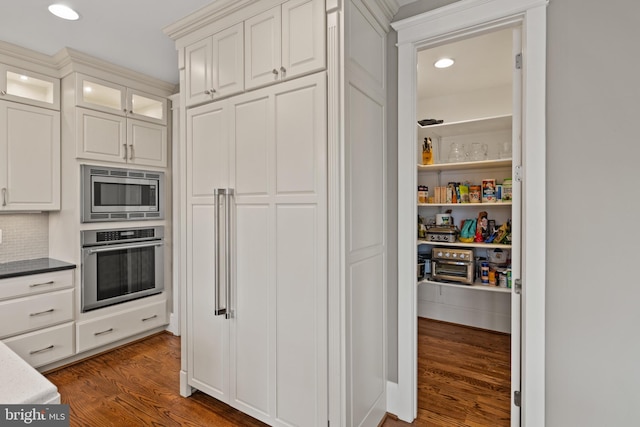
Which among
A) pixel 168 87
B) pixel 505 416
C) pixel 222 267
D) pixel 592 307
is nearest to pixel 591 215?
pixel 592 307

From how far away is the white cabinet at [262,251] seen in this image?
169 centimetres

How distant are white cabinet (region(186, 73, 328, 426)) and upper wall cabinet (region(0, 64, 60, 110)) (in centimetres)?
159

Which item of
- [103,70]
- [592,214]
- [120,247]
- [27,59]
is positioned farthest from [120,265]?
[592,214]

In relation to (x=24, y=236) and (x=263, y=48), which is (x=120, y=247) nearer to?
(x=24, y=236)

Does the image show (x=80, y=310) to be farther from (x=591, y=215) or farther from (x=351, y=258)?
(x=591, y=215)

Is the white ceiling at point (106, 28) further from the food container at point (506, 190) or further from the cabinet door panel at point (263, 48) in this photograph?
the food container at point (506, 190)

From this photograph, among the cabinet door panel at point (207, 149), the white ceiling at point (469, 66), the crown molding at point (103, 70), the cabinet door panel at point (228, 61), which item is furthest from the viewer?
the crown molding at point (103, 70)

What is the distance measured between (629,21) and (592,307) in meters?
1.33

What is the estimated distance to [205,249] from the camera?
7.02 feet

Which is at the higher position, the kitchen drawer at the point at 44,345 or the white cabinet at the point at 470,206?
the white cabinet at the point at 470,206

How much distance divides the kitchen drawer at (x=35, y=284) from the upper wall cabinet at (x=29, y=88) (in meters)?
1.43

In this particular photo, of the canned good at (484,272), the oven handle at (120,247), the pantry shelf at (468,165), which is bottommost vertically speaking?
the canned good at (484,272)

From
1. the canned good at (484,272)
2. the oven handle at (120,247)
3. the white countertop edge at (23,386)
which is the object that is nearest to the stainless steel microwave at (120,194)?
the oven handle at (120,247)

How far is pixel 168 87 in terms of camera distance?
3.39 meters
